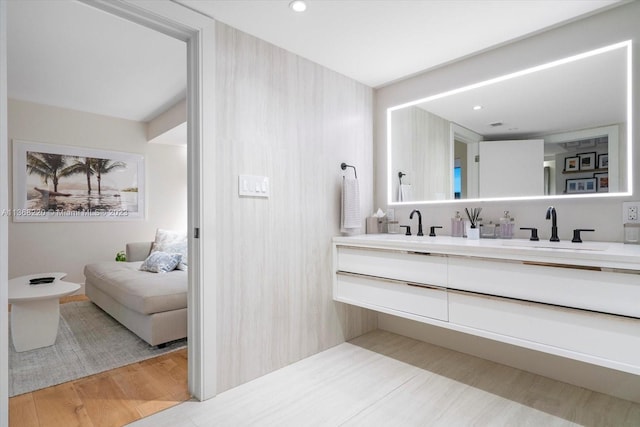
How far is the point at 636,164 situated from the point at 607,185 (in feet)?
0.52

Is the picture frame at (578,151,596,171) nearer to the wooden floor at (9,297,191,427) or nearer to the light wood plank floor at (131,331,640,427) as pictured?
the light wood plank floor at (131,331,640,427)

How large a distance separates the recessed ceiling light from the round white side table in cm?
268

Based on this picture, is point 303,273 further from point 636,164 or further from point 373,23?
point 636,164

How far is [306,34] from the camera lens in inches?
79.3

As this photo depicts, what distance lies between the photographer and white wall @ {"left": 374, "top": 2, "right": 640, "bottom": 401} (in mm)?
1769

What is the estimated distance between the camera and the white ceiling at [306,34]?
5.77 feet

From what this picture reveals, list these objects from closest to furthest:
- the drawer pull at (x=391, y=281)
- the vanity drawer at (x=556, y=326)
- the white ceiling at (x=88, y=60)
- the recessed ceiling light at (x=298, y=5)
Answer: the vanity drawer at (x=556, y=326) → the recessed ceiling light at (x=298, y=5) → the drawer pull at (x=391, y=281) → the white ceiling at (x=88, y=60)

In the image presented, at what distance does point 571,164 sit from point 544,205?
0.93 feet

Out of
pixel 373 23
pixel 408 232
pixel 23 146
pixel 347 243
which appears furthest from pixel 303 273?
pixel 23 146

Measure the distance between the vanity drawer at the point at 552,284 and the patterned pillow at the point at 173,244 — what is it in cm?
286

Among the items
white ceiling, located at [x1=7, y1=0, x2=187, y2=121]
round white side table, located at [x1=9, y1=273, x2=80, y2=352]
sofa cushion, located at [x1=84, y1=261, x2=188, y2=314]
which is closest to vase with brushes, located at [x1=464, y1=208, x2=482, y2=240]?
sofa cushion, located at [x1=84, y1=261, x2=188, y2=314]

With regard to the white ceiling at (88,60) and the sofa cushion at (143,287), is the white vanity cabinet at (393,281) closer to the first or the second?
the sofa cushion at (143,287)

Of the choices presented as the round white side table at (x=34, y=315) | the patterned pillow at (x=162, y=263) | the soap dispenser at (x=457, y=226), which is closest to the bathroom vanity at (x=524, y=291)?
the soap dispenser at (x=457, y=226)

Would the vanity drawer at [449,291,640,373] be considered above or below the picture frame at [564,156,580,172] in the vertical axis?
below
